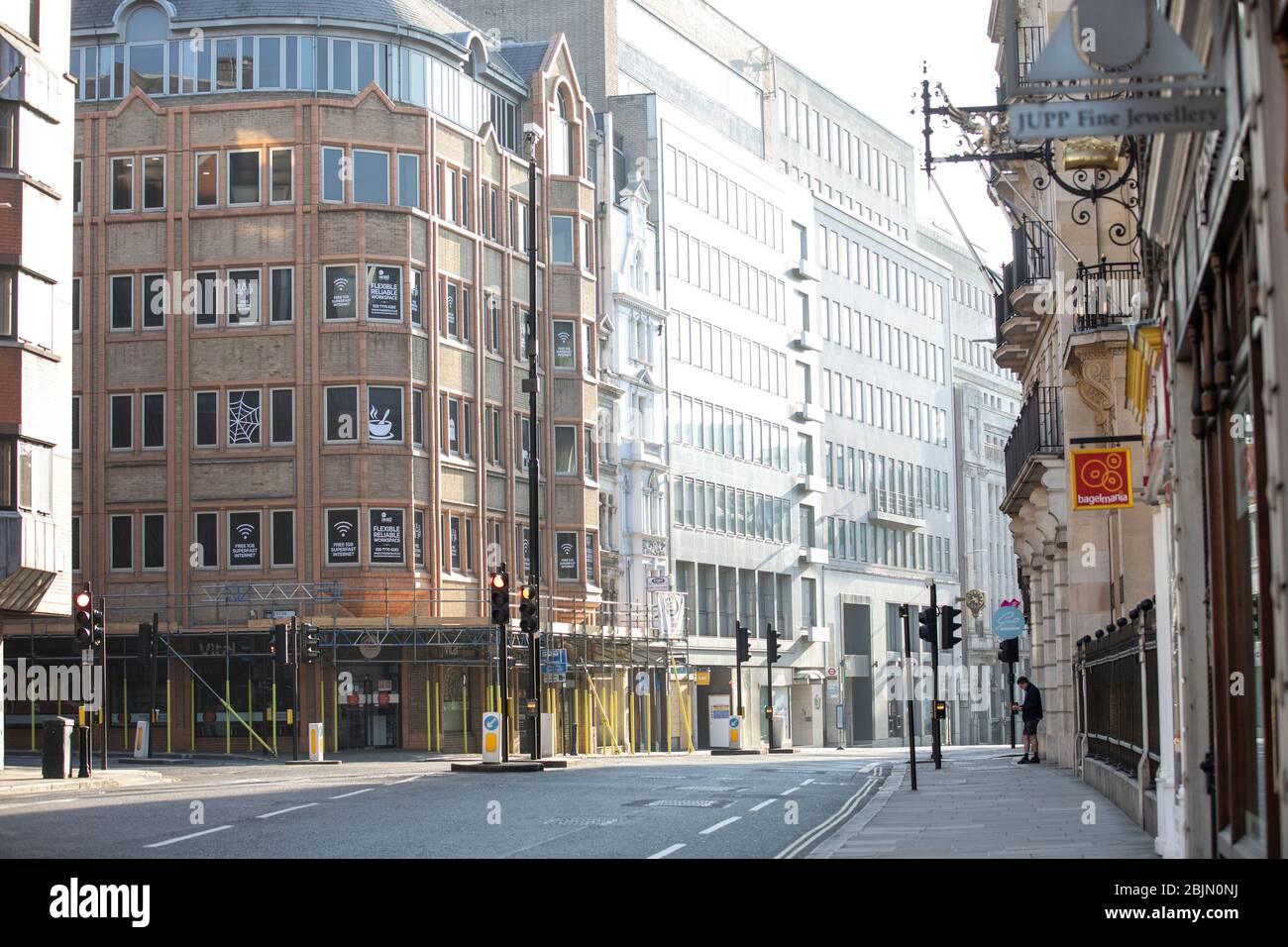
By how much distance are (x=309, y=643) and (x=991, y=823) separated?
2824 cm

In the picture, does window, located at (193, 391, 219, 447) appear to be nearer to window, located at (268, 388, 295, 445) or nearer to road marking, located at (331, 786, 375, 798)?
window, located at (268, 388, 295, 445)

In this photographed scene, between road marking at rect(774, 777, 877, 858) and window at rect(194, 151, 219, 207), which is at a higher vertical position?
window at rect(194, 151, 219, 207)

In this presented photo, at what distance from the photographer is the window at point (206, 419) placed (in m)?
55.8

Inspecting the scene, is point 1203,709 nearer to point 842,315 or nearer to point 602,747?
point 602,747

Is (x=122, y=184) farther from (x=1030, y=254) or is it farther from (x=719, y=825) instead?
(x=719, y=825)

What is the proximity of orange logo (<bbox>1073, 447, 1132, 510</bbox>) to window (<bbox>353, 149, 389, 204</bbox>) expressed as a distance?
34.3m

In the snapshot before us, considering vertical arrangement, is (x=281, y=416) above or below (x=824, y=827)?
above

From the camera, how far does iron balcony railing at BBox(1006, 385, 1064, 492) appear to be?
34656mm

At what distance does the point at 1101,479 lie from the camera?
24984 mm

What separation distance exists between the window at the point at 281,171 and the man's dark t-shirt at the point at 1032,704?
2655 centimetres

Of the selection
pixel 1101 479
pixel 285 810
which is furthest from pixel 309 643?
pixel 1101 479

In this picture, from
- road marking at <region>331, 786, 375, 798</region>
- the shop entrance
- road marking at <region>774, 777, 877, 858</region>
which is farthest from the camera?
the shop entrance

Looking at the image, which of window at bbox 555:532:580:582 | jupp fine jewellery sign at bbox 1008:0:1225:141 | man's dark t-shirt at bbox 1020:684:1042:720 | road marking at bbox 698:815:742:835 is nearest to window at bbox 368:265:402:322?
window at bbox 555:532:580:582

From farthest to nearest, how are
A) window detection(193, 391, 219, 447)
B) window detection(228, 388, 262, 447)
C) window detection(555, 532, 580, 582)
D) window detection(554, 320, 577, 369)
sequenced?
window detection(554, 320, 577, 369) → window detection(555, 532, 580, 582) → window detection(193, 391, 219, 447) → window detection(228, 388, 262, 447)
